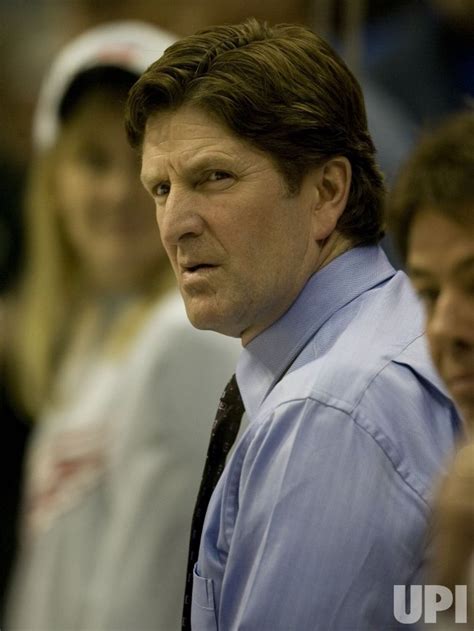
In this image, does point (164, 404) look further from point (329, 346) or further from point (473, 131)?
point (473, 131)

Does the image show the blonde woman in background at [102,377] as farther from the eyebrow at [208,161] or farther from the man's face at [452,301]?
the man's face at [452,301]

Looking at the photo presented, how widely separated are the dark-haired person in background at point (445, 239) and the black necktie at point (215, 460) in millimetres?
305

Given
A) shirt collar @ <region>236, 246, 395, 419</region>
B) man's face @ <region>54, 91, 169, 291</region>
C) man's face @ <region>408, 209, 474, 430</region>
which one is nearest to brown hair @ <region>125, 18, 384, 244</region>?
shirt collar @ <region>236, 246, 395, 419</region>

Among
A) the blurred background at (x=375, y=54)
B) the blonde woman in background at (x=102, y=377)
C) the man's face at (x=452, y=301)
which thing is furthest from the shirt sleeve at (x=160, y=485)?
the man's face at (x=452, y=301)

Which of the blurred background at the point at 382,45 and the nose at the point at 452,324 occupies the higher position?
the blurred background at the point at 382,45

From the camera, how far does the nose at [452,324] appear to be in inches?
58.5

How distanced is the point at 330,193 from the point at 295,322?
0.16 m

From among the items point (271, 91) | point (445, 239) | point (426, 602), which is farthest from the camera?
point (271, 91)

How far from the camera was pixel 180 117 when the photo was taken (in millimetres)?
1729

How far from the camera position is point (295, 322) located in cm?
176

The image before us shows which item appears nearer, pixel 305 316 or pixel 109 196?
pixel 305 316

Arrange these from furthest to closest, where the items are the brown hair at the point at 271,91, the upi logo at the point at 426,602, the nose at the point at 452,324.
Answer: the brown hair at the point at 271,91 → the nose at the point at 452,324 → the upi logo at the point at 426,602

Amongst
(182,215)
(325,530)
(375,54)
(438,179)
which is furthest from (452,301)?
(375,54)

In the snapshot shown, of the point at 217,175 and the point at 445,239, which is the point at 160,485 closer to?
the point at 217,175
